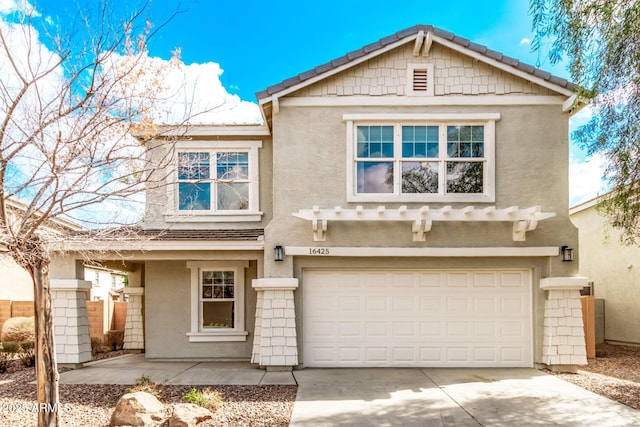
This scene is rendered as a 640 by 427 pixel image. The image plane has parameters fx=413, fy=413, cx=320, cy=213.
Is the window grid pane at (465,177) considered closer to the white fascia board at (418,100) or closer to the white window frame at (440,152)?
the white window frame at (440,152)

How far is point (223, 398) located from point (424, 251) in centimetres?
490

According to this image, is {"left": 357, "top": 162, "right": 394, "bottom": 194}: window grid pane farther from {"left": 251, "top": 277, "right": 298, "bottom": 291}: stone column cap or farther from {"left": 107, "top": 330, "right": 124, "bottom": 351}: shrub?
{"left": 107, "top": 330, "right": 124, "bottom": 351}: shrub

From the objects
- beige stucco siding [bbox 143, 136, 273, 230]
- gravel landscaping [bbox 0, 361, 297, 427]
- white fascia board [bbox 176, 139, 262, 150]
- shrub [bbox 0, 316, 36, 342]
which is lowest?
shrub [bbox 0, 316, 36, 342]

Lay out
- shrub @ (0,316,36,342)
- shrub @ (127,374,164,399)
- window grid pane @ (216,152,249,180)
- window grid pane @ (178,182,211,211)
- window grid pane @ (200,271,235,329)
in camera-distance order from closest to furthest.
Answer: shrub @ (127,374,164,399), window grid pane @ (200,271,235,329), window grid pane @ (216,152,249,180), window grid pane @ (178,182,211,211), shrub @ (0,316,36,342)

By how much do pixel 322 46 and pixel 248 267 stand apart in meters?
5.97

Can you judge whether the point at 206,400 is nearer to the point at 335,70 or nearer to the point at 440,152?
the point at 440,152

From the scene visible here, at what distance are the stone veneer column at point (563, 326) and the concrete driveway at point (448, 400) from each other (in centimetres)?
57

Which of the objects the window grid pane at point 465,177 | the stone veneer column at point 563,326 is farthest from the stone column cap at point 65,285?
the stone veneer column at point 563,326

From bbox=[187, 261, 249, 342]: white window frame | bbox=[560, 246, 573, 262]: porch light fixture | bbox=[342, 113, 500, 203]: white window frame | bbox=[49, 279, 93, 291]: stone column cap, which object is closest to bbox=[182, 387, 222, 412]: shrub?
bbox=[187, 261, 249, 342]: white window frame

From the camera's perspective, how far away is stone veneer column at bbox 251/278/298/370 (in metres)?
8.51

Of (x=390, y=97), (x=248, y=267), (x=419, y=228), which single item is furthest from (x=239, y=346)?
(x=390, y=97)

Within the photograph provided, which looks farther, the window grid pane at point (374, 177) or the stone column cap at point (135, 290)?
the stone column cap at point (135, 290)

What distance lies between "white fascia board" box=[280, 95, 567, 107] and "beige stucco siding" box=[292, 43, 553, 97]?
0.10m

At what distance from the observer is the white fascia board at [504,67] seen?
8.95 metres
